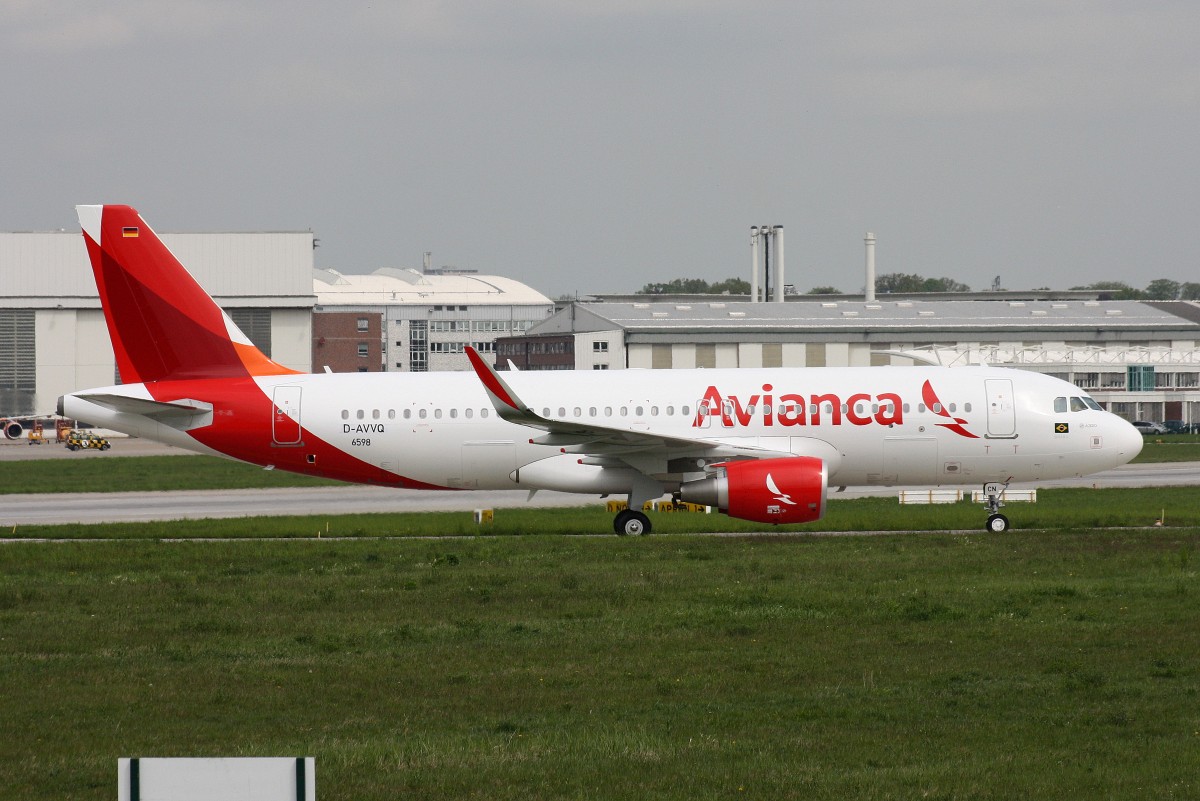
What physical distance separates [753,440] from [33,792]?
72.3ft

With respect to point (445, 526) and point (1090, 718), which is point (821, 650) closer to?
point (1090, 718)

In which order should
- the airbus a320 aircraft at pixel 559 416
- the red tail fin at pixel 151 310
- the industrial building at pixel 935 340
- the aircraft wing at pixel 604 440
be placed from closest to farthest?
the aircraft wing at pixel 604 440, the airbus a320 aircraft at pixel 559 416, the red tail fin at pixel 151 310, the industrial building at pixel 935 340

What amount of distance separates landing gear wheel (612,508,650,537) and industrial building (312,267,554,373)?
12589cm

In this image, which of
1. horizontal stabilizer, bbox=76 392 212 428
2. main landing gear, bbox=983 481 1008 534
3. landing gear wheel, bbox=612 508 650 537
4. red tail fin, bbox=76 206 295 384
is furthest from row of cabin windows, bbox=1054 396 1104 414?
horizontal stabilizer, bbox=76 392 212 428

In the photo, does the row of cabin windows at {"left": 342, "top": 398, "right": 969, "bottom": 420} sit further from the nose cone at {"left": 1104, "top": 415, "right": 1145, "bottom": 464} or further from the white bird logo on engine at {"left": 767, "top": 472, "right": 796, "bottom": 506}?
the white bird logo on engine at {"left": 767, "top": 472, "right": 796, "bottom": 506}

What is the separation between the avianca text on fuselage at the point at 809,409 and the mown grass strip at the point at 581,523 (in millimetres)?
2474

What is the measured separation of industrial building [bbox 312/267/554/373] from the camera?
167500 millimetres

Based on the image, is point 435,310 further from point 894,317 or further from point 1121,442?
point 1121,442

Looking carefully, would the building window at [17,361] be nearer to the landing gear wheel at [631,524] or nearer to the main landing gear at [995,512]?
the landing gear wheel at [631,524]

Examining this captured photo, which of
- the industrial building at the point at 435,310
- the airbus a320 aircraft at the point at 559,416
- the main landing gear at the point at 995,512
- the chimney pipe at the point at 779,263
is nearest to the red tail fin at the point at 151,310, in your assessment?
the airbus a320 aircraft at the point at 559,416

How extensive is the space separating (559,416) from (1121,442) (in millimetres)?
12334

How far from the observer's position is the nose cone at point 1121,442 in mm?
32125

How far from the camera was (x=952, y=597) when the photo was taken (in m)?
20.3

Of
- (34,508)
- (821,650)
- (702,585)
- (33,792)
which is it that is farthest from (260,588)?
(34,508)
